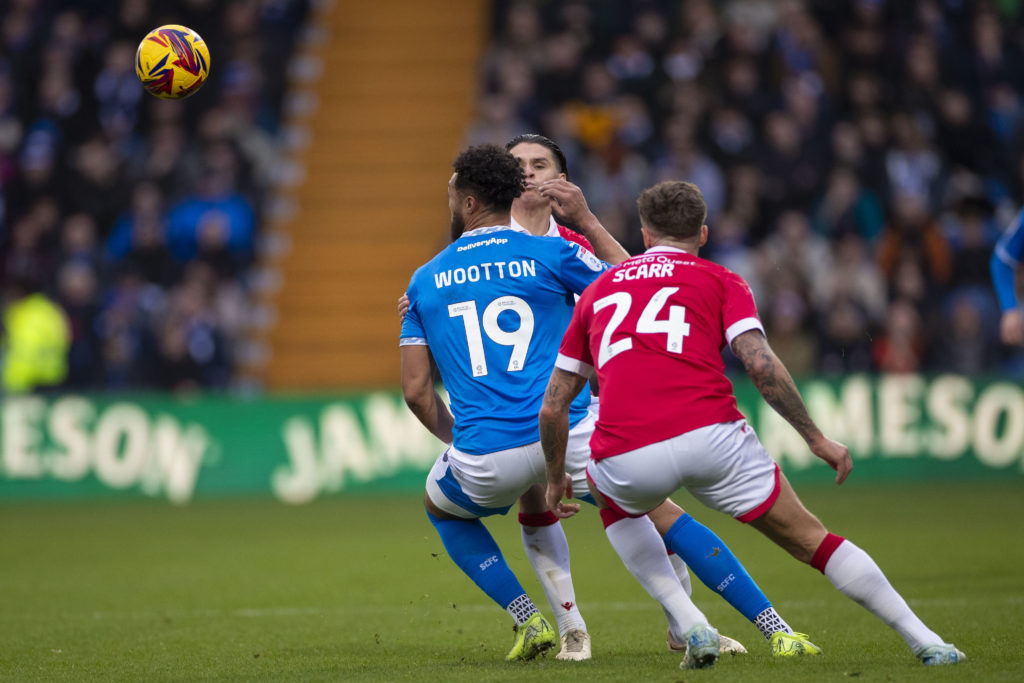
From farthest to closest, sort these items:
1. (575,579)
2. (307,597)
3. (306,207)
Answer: (306,207), (575,579), (307,597)

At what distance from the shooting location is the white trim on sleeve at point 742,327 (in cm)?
560

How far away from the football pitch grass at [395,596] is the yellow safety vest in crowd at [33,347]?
8.63ft

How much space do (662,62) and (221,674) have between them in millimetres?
14489

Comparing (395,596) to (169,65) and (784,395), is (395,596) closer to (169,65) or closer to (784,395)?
(169,65)

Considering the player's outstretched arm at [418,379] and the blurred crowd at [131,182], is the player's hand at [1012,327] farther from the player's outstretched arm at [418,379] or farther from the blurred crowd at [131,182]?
the blurred crowd at [131,182]

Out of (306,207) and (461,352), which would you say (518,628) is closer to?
(461,352)

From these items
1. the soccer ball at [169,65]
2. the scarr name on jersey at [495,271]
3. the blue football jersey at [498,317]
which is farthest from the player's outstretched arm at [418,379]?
the soccer ball at [169,65]

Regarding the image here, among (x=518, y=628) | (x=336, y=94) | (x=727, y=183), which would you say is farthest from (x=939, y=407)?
(x=336, y=94)

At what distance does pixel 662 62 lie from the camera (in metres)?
19.4

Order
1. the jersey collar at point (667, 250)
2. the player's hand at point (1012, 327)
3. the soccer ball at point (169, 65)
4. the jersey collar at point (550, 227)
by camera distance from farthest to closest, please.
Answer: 1. the soccer ball at point (169, 65)
2. the player's hand at point (1012, 327)
3. the jersey collar at point (550, 227)
4. the jersey collar at point (667, 250)

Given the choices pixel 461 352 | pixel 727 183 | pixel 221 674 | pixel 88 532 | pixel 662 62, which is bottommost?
pixel 88 532

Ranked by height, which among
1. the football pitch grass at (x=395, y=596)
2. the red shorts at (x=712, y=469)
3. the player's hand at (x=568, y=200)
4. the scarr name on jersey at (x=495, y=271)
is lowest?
the football pitch grass at (x=395, y=596)

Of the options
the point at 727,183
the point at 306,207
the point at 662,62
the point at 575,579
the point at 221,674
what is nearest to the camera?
the point at 221,674

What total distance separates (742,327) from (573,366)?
72 centimetres
